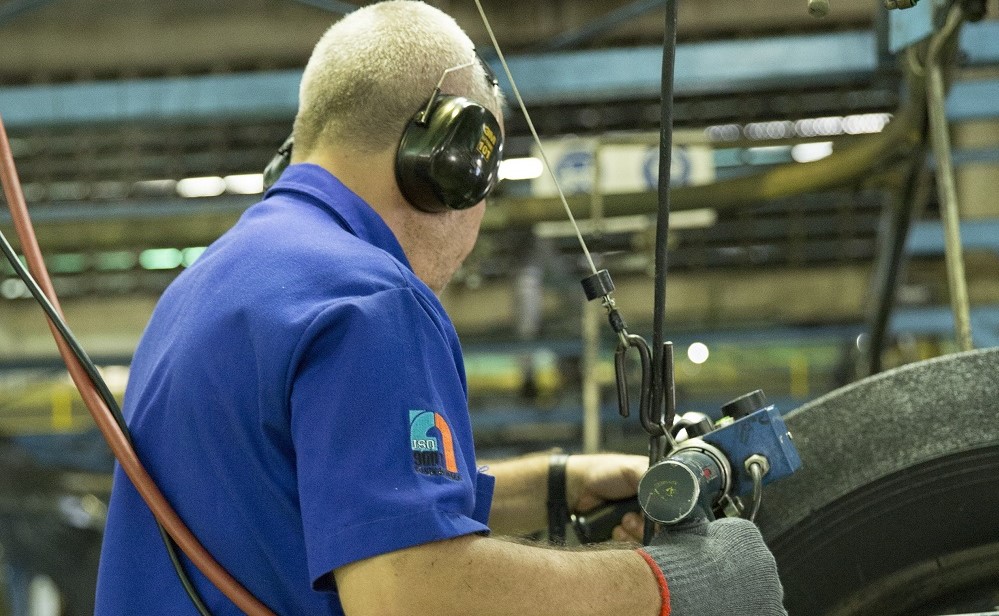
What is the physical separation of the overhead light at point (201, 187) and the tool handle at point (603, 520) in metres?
5.81

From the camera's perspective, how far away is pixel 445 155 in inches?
58.3

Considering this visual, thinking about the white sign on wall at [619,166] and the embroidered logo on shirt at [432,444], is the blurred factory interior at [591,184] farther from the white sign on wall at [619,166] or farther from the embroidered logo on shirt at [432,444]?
the embroidered logo on shirt at [432,444]

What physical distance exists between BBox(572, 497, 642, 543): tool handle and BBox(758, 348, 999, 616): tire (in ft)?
0.89

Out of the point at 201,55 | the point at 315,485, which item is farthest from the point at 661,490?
the point at 201,55

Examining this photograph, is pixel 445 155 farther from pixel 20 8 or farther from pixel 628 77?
pixel 20 8

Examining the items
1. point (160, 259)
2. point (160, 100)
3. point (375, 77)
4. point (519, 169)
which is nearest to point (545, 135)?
point (519, 169)

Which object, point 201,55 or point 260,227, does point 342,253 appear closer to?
point 260,227

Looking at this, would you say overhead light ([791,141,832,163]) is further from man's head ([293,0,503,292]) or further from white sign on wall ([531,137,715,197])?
man's head ([293,0,503,292])

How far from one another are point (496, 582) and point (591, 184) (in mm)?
3391

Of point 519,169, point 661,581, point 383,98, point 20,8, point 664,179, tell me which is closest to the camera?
point 661,581

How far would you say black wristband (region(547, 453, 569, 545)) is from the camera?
1947mm

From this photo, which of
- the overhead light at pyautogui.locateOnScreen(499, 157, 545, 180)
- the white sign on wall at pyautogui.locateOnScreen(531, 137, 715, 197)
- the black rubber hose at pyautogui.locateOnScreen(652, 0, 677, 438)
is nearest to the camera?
the black rubber hose at pyautogui.locateOnScreen(652, 0, 677, 438)

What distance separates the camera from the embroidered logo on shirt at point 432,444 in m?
1.17

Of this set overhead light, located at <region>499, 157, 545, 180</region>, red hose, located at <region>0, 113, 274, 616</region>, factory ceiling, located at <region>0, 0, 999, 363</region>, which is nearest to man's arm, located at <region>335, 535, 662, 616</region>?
red hose, located at <region>0, 113, 274, 616</region>
